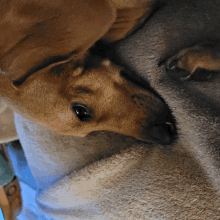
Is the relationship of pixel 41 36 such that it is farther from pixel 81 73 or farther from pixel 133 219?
pixel 133 219

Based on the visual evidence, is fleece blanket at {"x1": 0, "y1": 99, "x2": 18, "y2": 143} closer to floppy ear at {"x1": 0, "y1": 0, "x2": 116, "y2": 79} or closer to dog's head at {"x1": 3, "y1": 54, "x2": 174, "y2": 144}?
dog's head at {"x1": 3, "y1": 54, "x2": 174, "y2": 144}

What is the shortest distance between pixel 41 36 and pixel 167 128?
0.39 m

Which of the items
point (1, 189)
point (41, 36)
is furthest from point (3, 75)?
point (1, 189)

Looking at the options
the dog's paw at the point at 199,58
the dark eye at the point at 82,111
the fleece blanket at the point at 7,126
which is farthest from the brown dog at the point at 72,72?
the fleece blanket at the point at 7,126

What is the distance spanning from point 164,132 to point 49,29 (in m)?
0.39

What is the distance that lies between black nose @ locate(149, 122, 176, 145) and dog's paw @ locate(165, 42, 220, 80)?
152mm

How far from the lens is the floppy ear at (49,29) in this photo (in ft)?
1.43

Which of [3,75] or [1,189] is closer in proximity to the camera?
[3,75]

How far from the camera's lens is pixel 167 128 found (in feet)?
1.99

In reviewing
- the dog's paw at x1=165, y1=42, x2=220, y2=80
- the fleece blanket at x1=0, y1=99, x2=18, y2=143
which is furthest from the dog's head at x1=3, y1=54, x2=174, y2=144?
the fleece blanket at x1=0, y1=99, x2=18, y2=143

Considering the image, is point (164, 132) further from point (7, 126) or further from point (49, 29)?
point (7, 126)

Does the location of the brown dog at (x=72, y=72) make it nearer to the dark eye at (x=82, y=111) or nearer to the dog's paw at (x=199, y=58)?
the dark eye at (x=82, y=111)

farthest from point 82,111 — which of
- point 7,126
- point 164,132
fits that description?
point 7,126

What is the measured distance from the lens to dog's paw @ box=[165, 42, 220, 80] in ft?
1.64
